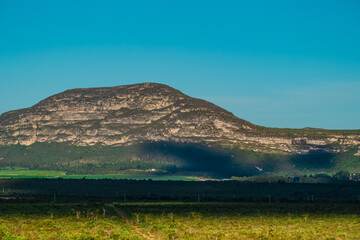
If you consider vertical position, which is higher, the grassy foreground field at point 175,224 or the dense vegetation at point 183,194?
the grassy foreground field at point 175,224

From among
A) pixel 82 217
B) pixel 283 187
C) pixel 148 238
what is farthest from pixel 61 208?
pixel 283 187

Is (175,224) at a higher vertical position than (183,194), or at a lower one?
higher

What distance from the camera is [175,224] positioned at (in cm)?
6488

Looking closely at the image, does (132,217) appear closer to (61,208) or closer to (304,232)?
(61,208)

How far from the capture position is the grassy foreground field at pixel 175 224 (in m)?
55.4

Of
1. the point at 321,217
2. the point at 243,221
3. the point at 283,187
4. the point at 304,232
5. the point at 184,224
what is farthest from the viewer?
the point at 283,187

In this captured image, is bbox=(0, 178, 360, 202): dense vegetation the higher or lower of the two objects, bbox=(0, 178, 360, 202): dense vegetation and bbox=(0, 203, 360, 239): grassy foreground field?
the lower

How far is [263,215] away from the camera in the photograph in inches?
3120

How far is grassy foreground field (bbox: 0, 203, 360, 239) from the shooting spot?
55.4 m

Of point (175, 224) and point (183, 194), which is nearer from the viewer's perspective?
point (175, 224)

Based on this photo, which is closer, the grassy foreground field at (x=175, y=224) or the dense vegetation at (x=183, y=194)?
the grassy foreground field at (x=175, y=224)

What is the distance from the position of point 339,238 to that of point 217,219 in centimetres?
2034

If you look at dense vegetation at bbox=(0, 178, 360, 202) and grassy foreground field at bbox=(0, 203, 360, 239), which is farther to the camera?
dense vegetation at bbox=(0, 178, 360, 202)

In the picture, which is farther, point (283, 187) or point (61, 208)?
point (283, 187)
